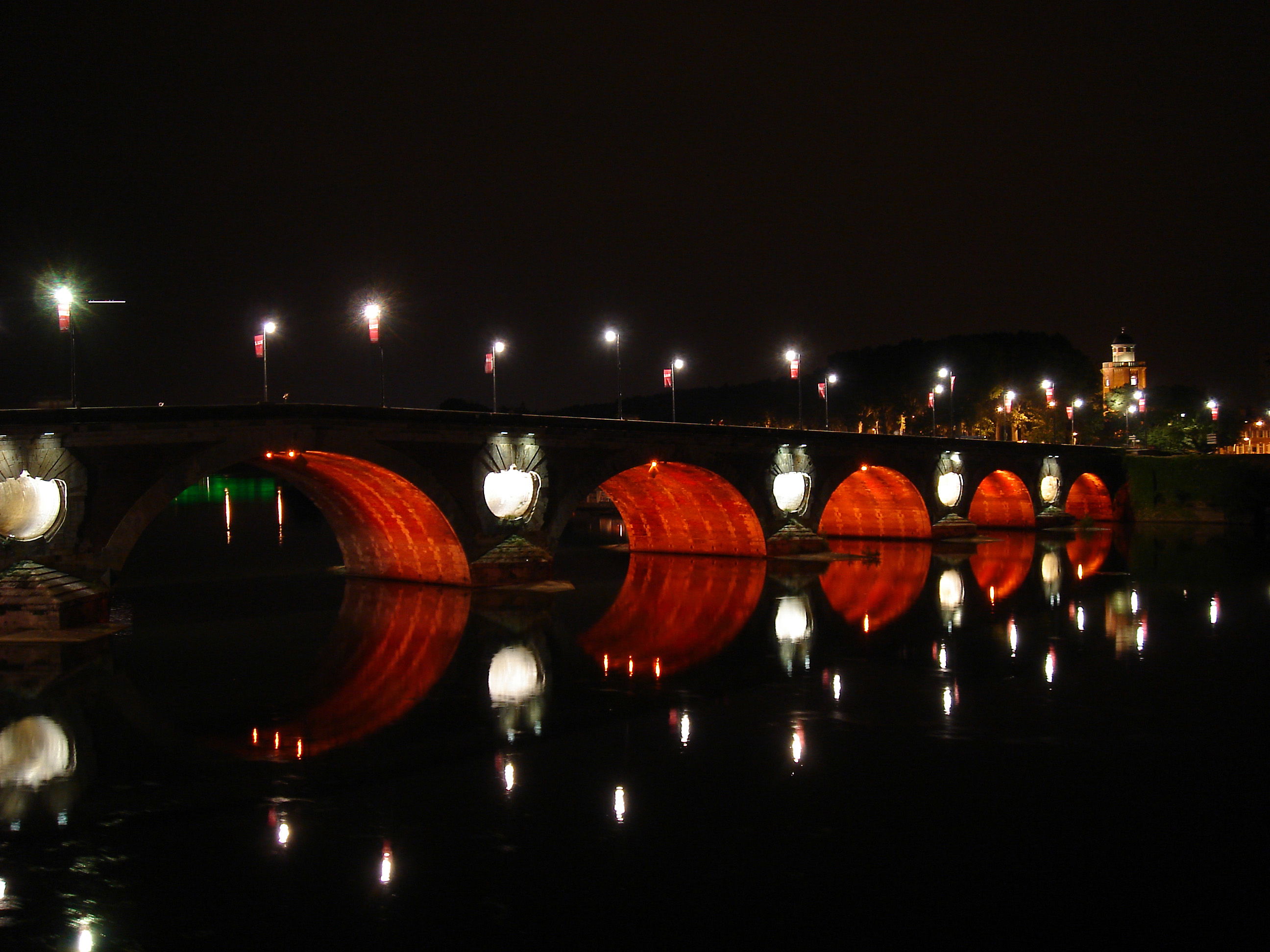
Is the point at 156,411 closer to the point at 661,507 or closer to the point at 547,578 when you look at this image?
the point at 547,578

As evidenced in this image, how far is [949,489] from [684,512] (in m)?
16.2

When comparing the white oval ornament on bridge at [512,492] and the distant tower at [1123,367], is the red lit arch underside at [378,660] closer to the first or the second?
the white oval ornament on bridge at [512,492]

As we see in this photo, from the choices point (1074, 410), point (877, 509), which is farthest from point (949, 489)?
point (1074, 410)

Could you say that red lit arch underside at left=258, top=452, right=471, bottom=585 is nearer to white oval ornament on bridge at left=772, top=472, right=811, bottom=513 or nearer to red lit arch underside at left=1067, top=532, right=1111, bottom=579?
white oval ornament on bridge at left=772, top=472, right=811, bottom=513

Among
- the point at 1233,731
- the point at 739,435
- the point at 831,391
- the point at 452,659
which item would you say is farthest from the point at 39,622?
the point at 831,391

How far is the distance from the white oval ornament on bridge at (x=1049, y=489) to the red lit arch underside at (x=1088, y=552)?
2.96 metres

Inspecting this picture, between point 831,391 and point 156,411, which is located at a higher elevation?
point 831,391

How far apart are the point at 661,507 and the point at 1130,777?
31.5 meters

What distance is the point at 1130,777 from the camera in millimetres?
14656

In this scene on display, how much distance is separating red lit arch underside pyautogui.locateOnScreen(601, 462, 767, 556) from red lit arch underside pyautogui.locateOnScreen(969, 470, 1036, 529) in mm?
23837

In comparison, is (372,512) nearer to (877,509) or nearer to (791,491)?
(791,491)

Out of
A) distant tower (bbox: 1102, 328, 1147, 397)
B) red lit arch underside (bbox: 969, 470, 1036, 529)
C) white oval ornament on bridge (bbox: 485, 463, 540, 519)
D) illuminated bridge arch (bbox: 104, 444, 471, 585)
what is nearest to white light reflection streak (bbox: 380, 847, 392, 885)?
illuminated bridge arch (bbox: 104, 444, 471, 585)

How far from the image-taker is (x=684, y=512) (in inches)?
1778

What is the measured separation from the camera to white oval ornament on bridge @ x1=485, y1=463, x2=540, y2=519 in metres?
32.6
